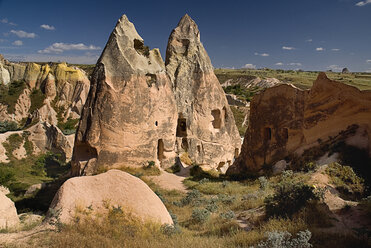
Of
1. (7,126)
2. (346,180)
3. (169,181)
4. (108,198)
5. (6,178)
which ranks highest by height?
(7,126)

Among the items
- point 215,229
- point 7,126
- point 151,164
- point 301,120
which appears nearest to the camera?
point 215,229

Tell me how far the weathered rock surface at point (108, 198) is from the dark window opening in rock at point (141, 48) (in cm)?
849

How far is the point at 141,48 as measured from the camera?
13.2m

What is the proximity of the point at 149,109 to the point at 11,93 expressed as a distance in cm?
3226

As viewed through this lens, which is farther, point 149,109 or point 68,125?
point 68,125

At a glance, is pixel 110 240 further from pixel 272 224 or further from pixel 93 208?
pixel 272 224

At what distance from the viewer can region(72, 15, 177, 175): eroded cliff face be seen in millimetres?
10953

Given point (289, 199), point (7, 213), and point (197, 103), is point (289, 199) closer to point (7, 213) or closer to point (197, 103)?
point (7, 213)

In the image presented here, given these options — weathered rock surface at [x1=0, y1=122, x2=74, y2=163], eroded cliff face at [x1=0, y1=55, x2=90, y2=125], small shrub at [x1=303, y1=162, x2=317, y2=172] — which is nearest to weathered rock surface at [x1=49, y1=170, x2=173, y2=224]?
small shrub at [x1=303, y1=162, x2=317, y2=172]

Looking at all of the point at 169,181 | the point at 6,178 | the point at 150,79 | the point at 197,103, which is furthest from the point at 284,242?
the point at 6,178

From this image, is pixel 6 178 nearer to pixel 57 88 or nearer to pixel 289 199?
pixel 289 199

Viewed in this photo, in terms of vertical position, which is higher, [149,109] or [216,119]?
[149,109]

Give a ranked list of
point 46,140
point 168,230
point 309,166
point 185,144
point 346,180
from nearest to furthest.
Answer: point 168,230, point 346,180, point 309,166, point 185,144, point 46,140

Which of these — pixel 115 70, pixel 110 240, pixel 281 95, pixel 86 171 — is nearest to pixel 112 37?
pixel 115 70
